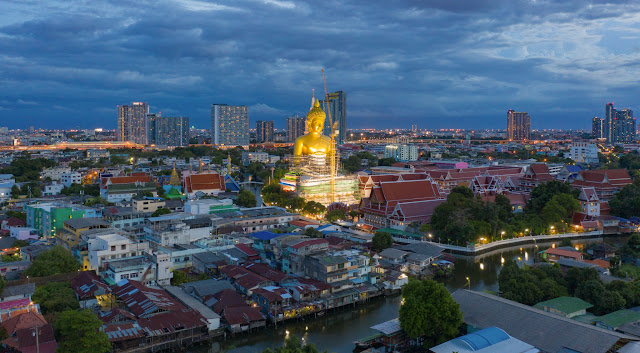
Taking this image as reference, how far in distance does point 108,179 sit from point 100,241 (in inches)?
616

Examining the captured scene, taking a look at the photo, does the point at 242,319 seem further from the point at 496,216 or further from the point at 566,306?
the point at 496,216

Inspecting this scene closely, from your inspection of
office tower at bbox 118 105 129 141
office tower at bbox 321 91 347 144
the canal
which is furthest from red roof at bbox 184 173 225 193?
office tower at bbox 118 105 129 141

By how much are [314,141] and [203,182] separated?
294 inches

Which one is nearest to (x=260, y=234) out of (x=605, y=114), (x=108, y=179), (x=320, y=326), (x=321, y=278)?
(x=321, y=278)

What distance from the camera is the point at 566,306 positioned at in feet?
38.7

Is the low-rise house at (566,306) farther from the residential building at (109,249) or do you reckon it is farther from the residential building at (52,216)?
the residential building at (52,216)

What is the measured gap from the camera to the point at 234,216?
21.6 metres

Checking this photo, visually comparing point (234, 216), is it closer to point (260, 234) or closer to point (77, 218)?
point (260, 234)

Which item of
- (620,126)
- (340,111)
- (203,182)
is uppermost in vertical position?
(340,111)

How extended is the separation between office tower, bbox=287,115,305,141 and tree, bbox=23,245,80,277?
8141cm

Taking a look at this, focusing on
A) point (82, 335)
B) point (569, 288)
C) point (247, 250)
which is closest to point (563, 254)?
point (569, 288)

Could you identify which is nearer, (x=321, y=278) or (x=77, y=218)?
(x=321, y=278)

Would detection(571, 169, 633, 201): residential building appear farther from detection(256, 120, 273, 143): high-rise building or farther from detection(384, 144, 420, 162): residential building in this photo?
detection(256, 120, 273, 143): high-rise building

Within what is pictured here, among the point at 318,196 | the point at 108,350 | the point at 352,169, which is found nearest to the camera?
the point at 108,350
